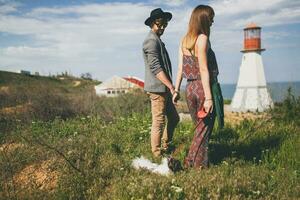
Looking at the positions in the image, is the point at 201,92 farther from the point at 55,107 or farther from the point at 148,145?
the point at 55,107

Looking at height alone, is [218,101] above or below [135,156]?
above

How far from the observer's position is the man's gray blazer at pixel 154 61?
6.40 m

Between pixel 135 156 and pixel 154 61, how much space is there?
1613mm

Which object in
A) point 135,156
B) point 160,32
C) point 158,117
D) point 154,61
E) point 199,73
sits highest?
point 160,32

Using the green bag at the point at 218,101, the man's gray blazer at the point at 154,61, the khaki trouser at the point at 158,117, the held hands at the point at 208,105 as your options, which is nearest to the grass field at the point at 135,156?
the khaki trouser at the point at 158,117

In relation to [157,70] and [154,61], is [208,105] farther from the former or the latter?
[154,61]

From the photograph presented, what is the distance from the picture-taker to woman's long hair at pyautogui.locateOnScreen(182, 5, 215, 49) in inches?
222

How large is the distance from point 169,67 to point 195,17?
119cm

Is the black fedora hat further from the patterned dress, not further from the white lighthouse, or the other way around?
the white lighthouse

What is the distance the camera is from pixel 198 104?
585 centimetres

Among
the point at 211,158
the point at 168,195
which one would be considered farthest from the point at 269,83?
the point at 168,195

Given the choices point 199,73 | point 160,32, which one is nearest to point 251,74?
point 160,32

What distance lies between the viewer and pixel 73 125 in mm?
10109

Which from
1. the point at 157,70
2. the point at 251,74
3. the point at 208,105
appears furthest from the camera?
the point at 251,74
